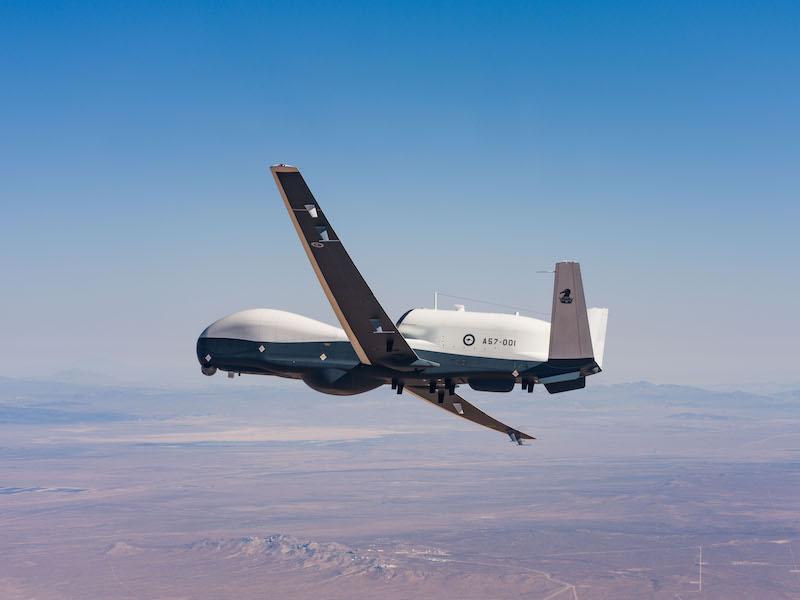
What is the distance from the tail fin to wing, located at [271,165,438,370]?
8133 millimetres

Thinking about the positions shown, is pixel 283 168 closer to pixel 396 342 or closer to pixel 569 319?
pixel 396 342

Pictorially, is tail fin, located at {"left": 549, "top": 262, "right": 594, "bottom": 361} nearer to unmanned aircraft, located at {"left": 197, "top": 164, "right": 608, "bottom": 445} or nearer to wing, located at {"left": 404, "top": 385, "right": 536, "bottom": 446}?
unmanned aircraft, located at {"left": 197, "top": 164, "right": 608, "bottom": 445}

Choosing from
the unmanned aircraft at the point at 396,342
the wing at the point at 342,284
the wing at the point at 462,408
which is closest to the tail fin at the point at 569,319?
the unmanned aircraft at the point at 396,342

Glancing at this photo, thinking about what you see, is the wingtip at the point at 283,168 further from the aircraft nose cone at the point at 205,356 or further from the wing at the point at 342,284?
the aircraft nose cone at the point at 205,356

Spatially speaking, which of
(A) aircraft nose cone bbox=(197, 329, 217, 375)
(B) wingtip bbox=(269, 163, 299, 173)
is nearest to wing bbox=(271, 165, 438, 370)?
(B) wingtip bbox=(269, 163, 299, 173)

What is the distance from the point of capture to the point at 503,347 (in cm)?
5584

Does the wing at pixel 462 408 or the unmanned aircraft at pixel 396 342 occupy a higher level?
the unmanned aircraft at pixel 396 342

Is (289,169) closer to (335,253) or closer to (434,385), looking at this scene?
(335,253)

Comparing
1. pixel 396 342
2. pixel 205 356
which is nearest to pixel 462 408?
pixel 396 342

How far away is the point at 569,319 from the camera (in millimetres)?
53031

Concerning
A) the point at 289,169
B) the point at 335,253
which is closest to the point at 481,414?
the point at 335,253

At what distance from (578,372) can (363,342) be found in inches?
504

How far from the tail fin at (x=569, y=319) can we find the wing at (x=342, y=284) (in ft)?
26.7

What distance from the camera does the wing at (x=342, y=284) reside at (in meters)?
48.4
